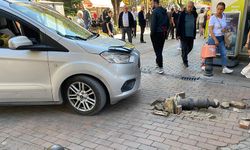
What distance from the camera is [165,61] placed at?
8.67m

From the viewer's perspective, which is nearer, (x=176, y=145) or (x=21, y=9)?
(x=176, y=145)

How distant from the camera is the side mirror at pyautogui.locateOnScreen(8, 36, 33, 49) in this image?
418 cm

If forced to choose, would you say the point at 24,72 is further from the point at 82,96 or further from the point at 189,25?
the point at 189,25

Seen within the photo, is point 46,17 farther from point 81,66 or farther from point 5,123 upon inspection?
point 5,123

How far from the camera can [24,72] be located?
4406 millimetres

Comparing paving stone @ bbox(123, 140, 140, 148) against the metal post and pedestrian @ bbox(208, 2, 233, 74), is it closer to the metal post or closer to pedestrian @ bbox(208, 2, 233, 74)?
the metal post

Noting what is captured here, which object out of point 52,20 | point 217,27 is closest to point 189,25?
point 217,27

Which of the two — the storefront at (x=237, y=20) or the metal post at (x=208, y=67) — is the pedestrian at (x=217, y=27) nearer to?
the metal post at (x=208, y=67)

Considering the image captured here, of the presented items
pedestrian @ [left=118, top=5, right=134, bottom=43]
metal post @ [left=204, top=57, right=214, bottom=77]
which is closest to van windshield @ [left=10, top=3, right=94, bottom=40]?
metal post @ [left=204, top=57, right=214, bottom=77]

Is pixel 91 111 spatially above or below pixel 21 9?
below

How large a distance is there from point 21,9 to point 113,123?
2.36m

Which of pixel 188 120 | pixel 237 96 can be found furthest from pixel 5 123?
pixel 237 96

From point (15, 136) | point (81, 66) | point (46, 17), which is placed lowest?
point (15, 136)

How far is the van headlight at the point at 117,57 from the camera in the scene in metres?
4.40
